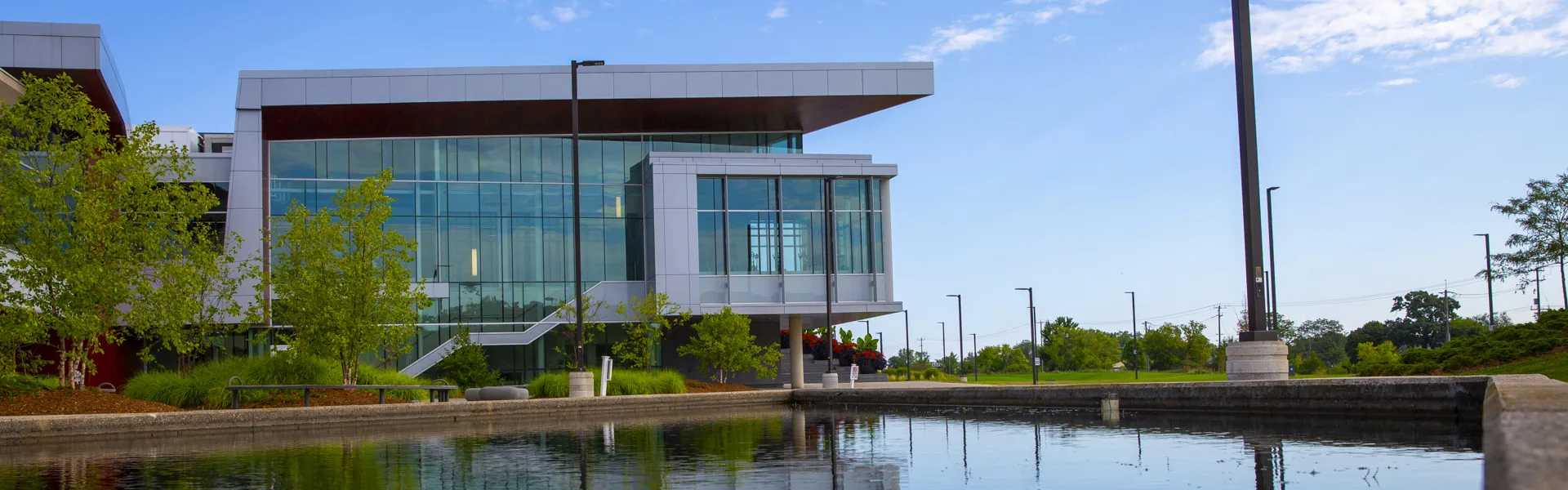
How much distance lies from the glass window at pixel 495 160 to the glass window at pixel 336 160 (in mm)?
4507

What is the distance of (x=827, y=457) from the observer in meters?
11.9

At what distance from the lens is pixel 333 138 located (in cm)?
4347

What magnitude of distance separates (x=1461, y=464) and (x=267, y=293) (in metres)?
38.4

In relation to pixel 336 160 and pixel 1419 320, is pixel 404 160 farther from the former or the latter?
pixel 1419 320

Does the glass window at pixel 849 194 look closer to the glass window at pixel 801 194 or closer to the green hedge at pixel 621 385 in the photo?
the glass window at pixel 801 194

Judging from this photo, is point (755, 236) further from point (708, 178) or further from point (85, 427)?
point (85, 427)

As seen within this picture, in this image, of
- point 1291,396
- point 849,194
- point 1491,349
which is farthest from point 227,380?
point 1491,349

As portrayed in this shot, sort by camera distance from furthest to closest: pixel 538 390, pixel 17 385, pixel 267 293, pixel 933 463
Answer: pixel 267 293 < pixel 538 390 < pixel 17 385 < pixel 933 463

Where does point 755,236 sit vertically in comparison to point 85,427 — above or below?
above

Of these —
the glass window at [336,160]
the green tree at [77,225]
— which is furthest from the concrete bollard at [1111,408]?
the glass window at [336,160]

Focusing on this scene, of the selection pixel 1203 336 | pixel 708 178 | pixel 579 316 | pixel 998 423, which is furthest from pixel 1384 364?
pixel 1203 336

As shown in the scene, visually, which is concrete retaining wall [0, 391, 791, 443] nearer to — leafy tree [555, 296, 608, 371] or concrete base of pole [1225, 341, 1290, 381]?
leafy tree [555, 296, 608, 371]

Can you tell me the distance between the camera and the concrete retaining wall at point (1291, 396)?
13500 millimetres

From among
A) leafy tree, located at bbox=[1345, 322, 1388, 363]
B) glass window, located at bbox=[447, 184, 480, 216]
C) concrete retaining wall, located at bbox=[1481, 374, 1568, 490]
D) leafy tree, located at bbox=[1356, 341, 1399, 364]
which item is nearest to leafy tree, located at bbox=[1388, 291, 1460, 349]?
leafy tree, located at bbox=[1345, 322, 1388, 363]
